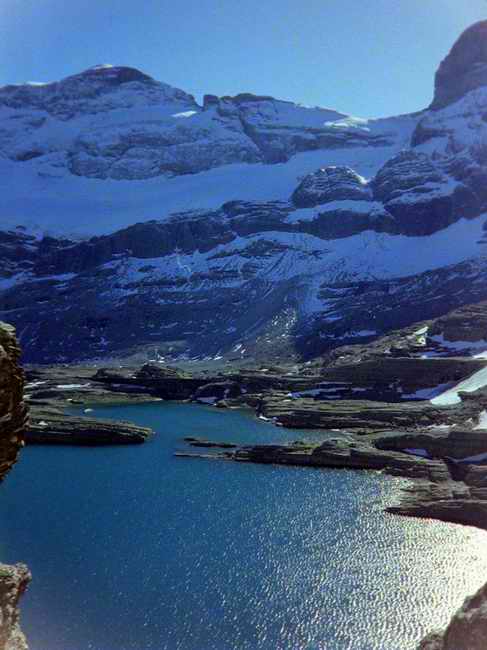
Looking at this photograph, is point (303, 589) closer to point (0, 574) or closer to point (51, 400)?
point (0, 574)

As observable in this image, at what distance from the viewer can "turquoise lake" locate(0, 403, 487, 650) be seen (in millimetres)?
33531

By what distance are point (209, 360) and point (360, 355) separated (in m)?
69.0

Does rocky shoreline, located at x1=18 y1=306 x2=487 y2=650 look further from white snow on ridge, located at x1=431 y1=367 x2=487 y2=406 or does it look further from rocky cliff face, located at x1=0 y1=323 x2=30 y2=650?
rocky cliff face, located at x1=0 y1=323 x2=30 y2=650

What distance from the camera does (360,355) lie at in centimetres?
13488

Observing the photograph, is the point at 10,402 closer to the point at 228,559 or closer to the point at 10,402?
the point at 10,402

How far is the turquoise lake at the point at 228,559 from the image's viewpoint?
110 feet

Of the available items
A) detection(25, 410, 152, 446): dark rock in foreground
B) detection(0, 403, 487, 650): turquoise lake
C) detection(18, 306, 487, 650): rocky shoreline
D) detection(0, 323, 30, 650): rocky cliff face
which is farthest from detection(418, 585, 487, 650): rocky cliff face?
detection(25, 410, 152, 446): dark rock in foreground

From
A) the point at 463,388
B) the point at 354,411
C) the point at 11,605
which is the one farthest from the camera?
the point at 463,388

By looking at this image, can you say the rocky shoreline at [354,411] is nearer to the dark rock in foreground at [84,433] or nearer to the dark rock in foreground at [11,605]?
the dark rock in foreground at [84,433]

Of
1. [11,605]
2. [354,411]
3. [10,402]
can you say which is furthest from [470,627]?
[354,411]

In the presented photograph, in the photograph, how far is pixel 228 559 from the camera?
42438 millimetres

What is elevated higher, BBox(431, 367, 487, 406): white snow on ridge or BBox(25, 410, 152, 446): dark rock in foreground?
BBox(431, 367, 487, 406): white snow on ridge

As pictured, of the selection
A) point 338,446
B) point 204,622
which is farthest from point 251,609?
point 338,446

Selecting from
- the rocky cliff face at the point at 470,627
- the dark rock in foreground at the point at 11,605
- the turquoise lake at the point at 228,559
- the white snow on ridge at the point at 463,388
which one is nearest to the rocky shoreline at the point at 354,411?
the white snow on ridge at the point at 463,388
